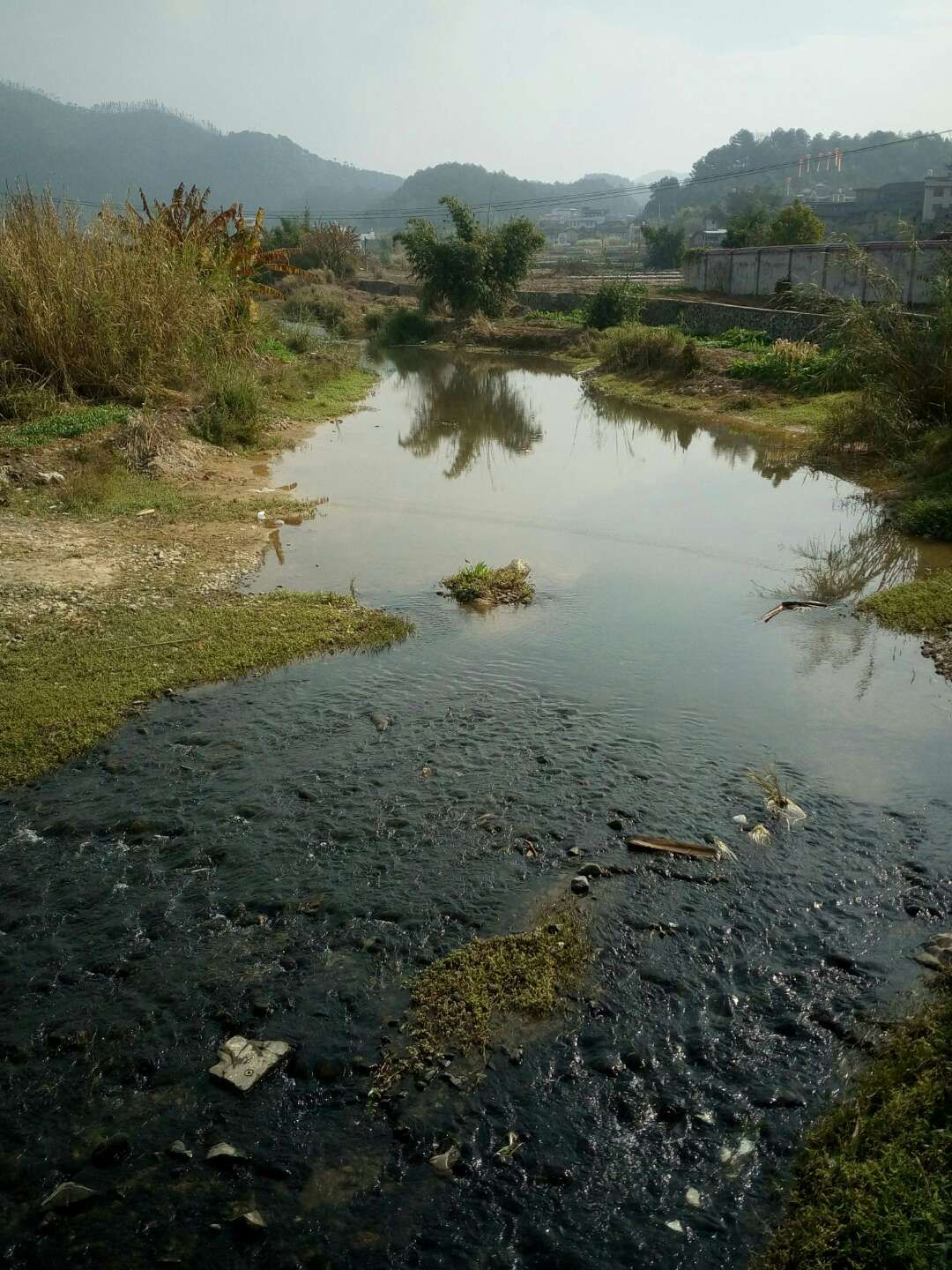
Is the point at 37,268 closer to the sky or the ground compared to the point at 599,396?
closer to the sky

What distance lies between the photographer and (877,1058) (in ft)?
12.1

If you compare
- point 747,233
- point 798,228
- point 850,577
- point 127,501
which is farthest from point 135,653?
point 747,233

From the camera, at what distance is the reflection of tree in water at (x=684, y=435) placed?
15.4 meters

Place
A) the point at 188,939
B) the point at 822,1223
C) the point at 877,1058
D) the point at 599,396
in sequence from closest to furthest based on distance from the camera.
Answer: the point at 822,1223 < the point at 877,1058 < the point at 188,939 < the point at 599,396

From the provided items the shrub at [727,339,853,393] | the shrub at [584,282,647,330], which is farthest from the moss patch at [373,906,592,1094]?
the shrub at [584,282,647,330]

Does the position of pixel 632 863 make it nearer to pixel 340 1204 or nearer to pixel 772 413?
pixel 340 1204

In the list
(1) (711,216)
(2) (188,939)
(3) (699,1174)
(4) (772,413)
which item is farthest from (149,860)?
(1) (711,216)

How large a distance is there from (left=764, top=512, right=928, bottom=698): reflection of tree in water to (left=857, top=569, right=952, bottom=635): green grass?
0.70 ft

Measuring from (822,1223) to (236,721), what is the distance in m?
4.49

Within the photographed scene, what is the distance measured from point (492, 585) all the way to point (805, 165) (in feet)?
578

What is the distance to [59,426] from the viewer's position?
492 inches

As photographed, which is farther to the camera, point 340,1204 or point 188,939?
point 188,939

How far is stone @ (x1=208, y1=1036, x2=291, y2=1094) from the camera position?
358cm

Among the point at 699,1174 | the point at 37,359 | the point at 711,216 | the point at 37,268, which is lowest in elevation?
the point at 699,1174
